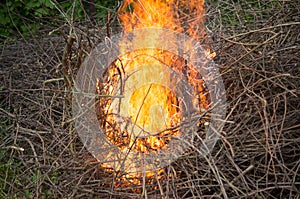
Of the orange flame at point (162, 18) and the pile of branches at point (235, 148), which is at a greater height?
the orange flame at point (162, 18)

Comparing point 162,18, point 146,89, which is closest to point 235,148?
point 146,89

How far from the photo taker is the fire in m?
3.02

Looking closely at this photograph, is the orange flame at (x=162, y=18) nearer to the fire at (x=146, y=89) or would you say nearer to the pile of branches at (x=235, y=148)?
the fire at (x=146, y=89)

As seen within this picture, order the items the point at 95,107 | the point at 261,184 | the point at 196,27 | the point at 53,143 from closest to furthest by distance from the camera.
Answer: the point at 261,184
the point at 95,107
the point at 53,143
the point at 196,27

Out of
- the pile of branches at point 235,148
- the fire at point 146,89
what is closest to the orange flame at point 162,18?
the fire at point 146,89

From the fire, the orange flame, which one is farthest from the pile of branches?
the orange flame

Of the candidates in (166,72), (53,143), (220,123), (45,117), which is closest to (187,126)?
(220,123)

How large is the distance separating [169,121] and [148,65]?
17.3 inches

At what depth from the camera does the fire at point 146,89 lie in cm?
302

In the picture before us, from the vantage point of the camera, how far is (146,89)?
331 cm

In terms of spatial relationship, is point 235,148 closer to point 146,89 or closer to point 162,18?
point 146,89

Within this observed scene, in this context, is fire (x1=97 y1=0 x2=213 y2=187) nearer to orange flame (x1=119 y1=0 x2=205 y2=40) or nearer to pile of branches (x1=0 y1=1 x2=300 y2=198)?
orange flame (x1=119 y1=0 x2=205 y2=40)

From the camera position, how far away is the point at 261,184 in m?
2.66

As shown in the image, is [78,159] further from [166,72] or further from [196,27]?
[196,27]
